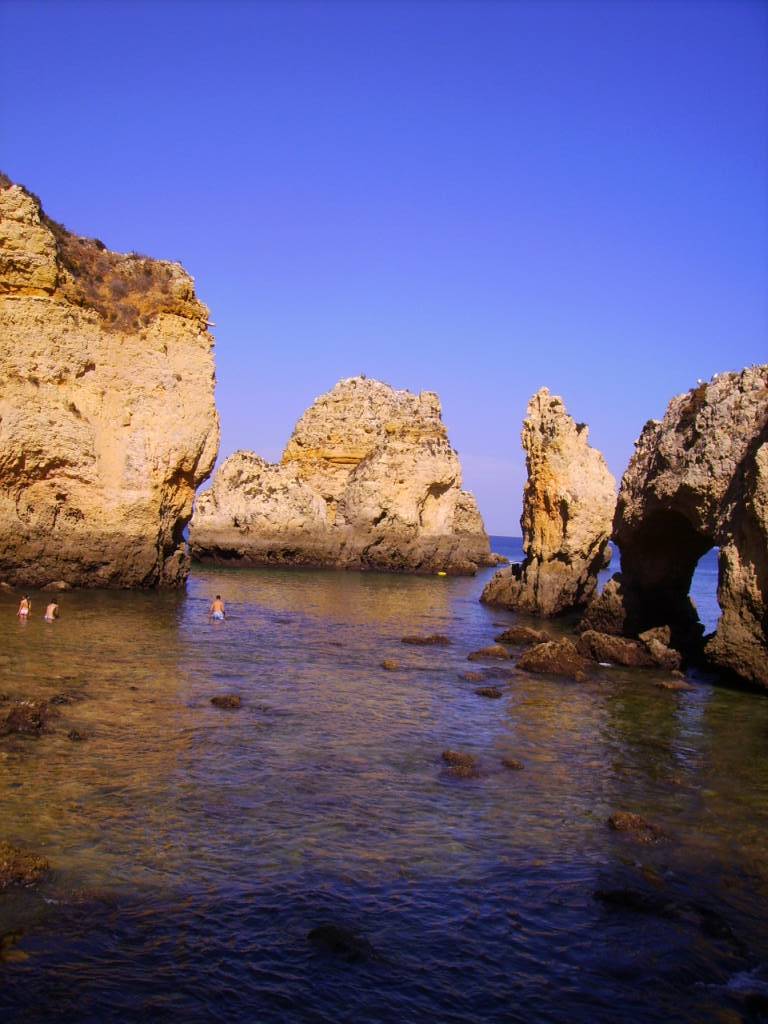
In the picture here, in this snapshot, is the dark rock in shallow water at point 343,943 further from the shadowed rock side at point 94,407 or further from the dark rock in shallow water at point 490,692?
the shadowed rock side at point 94,407

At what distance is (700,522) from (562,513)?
15051 millimetres

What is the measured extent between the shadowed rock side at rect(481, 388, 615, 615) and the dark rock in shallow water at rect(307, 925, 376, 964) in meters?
31.5

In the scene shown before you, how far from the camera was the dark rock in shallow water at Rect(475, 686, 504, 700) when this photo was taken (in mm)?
20047

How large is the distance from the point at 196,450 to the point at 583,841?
2853 centimetres

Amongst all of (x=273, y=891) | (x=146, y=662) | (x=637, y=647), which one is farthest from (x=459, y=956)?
(x=637, y=647)

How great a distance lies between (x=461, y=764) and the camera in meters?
14.0

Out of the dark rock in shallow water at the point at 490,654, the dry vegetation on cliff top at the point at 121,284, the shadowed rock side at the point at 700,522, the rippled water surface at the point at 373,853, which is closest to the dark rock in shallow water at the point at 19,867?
the rippled water surface at the point at 373,853

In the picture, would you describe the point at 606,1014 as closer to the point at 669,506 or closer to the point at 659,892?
the point at 659,892

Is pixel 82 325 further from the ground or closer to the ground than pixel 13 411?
further from the ground

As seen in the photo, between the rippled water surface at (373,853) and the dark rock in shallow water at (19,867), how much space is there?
0.49 ft

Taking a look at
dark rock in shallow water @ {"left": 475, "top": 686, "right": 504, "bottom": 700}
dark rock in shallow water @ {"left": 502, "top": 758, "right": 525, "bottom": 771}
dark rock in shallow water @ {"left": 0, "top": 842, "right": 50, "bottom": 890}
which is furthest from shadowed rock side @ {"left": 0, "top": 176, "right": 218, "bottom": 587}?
dark rock in shallow water @ {"left": 0, "top": 842, "right": 50, "bottom": 890}

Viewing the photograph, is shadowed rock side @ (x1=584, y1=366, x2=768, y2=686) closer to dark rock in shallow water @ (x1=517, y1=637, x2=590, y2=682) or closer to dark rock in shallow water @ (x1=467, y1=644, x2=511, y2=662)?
dark rock in shallow water @ (x1=517, y1=637, x2=590, y2=682)

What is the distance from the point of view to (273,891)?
904cm

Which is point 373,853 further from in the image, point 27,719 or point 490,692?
point 490,692
